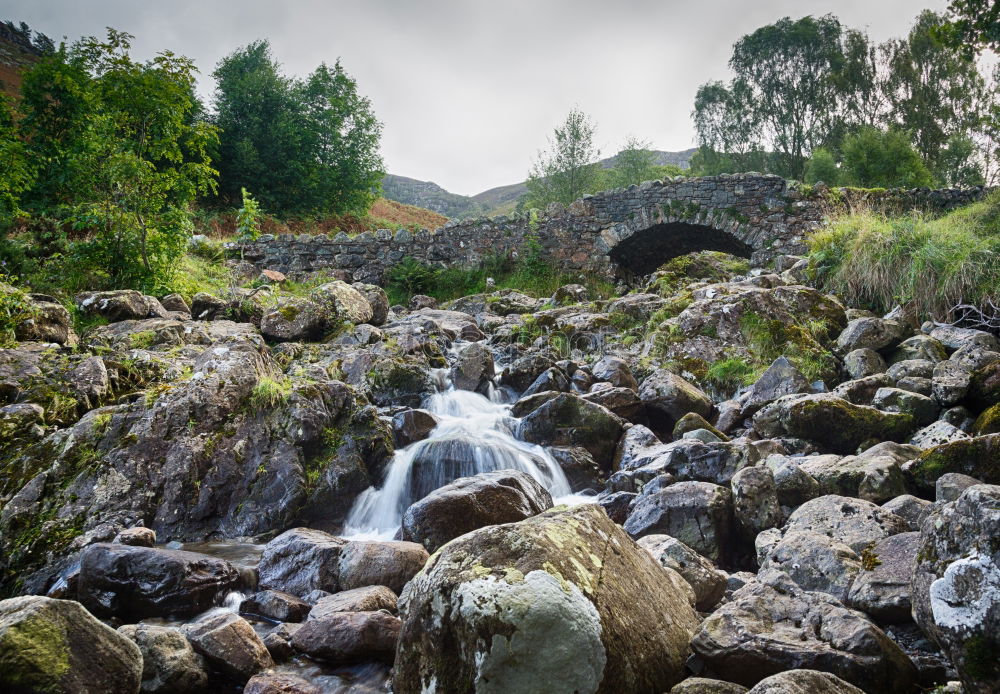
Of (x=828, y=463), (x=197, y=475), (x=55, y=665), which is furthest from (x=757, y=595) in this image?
(x=197, y=475)

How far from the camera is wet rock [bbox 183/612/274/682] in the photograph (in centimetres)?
283

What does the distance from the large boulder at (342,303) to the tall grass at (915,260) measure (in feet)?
27.0

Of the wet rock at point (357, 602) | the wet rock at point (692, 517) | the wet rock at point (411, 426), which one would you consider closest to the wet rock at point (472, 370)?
the wet rock at point (411, 426)

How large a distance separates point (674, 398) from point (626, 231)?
10.5m

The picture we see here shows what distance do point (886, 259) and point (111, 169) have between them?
11825 millimetres

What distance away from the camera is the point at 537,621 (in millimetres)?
2004

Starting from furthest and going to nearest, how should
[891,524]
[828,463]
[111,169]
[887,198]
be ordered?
[887,198]
[111,169]
[828,463]
[891,524]

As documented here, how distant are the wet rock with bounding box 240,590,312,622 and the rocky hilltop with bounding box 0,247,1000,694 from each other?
1 centimetres

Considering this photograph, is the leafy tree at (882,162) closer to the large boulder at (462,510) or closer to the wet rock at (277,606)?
the large boulder at (462,510)

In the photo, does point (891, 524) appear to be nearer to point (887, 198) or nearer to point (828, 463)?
point (828, 463)

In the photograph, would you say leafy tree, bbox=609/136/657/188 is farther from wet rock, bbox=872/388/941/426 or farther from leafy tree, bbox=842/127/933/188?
wet rock, bbox=872/388/941/426

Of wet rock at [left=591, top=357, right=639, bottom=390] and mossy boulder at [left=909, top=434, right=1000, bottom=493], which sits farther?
wet rock at [left=591, top=357, right=639, bottom=390]

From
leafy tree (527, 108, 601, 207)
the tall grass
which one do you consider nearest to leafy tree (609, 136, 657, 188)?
leafy tree (527, 108, 601, 207)

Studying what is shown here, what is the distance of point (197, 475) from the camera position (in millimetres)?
5098
